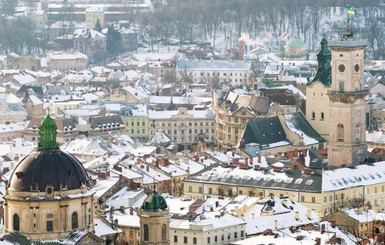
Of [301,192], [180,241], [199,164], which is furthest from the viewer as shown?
[199,164]

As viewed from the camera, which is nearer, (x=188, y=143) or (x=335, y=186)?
(x=335, y=186)

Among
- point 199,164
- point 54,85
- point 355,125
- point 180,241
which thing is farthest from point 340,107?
point 54,85

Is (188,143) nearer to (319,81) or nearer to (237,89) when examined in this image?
(237,89)

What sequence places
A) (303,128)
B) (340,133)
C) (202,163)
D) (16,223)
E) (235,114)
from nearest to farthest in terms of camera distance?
(16,223) < (340,133) < (202,163) < (303,128) < (235,114)

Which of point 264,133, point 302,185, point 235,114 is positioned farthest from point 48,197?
point 235,114

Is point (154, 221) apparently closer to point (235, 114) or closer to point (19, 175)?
point (19, 175)

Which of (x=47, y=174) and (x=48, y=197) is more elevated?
(x=47, y=174)

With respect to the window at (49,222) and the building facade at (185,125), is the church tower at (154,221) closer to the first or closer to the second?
the window at (49,222)
